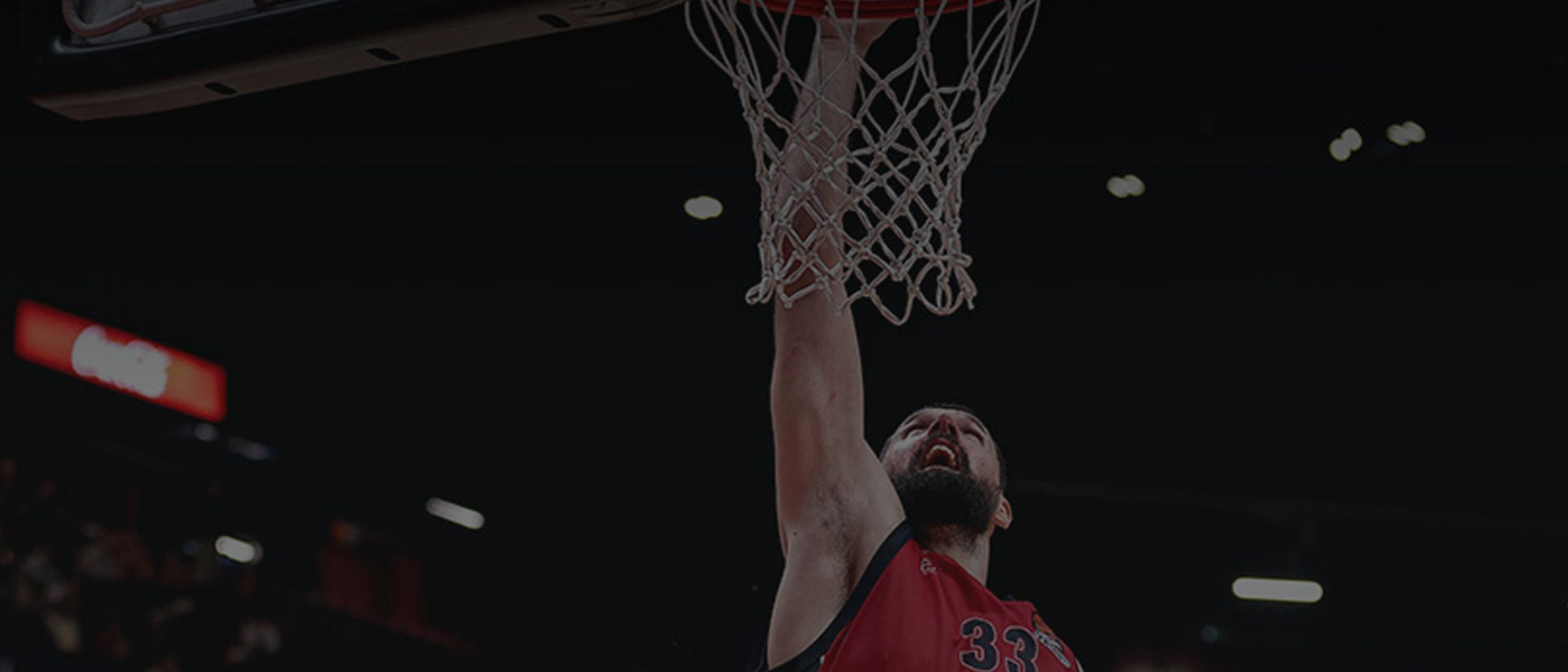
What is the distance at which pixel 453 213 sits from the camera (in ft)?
21.3

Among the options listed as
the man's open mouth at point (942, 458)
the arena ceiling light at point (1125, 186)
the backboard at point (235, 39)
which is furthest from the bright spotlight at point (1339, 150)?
the backboard at point (235, 39)

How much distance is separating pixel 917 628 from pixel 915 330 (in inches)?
198

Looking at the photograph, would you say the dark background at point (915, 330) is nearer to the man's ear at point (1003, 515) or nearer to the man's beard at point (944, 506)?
the man's ear at point (1003, 515)

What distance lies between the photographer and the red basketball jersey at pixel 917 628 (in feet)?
8.18

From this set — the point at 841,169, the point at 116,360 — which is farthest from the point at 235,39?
the point at 116,360

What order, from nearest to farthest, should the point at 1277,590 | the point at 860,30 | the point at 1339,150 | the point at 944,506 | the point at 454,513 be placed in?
the point at 860,30, the point at 944,506, the point at 1339,150, the point at 1277,590, the point at 454,513

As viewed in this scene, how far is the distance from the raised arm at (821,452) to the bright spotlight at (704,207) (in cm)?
385

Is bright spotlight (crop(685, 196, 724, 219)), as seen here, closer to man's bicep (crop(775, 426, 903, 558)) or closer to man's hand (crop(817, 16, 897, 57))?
man's hand (crop(817, 16, 897, 57))

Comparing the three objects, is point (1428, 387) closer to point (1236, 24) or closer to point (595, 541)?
point (1236, 24)

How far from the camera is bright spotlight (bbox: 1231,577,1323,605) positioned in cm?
914

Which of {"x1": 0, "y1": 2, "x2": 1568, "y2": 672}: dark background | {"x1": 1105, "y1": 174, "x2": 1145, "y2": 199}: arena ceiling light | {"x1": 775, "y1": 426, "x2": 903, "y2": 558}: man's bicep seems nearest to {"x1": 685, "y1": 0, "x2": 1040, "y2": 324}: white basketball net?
{"x1": 775, "y1": 426, "x2": 903, "y2": 558}: man's bicep

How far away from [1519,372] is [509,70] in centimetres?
486

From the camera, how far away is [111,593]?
Answer: 309 inches

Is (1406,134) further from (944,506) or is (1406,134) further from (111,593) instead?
(111,593)
